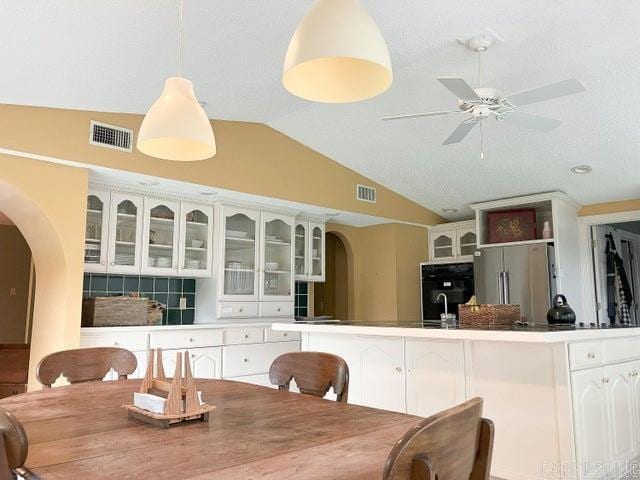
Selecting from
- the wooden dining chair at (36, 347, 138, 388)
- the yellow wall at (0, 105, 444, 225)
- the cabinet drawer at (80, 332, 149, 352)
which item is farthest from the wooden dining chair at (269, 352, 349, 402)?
the yellow wall at (0, 105, 444, 225)

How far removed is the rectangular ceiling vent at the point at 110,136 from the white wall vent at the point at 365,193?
2680 millimetres

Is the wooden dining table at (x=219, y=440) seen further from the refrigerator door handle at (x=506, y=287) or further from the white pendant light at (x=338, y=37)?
the refrigerator door handle at (x=506, y=287)

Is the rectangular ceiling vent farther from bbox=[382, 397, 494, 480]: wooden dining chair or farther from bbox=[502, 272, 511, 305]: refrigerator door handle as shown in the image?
bbox=[502, 272, 511, 305]: refrigerator door handle

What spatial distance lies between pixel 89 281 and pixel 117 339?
795 millimetres

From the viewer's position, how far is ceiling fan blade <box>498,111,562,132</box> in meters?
3.08

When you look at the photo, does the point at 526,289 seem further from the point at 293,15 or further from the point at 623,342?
the point at 293,15

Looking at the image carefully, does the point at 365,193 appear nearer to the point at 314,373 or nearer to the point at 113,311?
the point at 113,311

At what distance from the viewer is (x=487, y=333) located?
2.65 m

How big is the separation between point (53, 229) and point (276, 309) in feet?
7.87

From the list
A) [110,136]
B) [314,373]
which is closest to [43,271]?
[110,136]

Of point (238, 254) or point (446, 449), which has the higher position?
point (238, 254)

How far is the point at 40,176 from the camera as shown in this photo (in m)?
3.61

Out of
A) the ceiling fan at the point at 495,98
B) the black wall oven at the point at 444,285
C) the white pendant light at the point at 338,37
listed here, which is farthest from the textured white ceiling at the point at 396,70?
the white pendant light at the point at 338,37

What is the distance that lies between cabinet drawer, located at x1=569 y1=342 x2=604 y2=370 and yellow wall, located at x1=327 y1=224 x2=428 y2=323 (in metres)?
3.55
